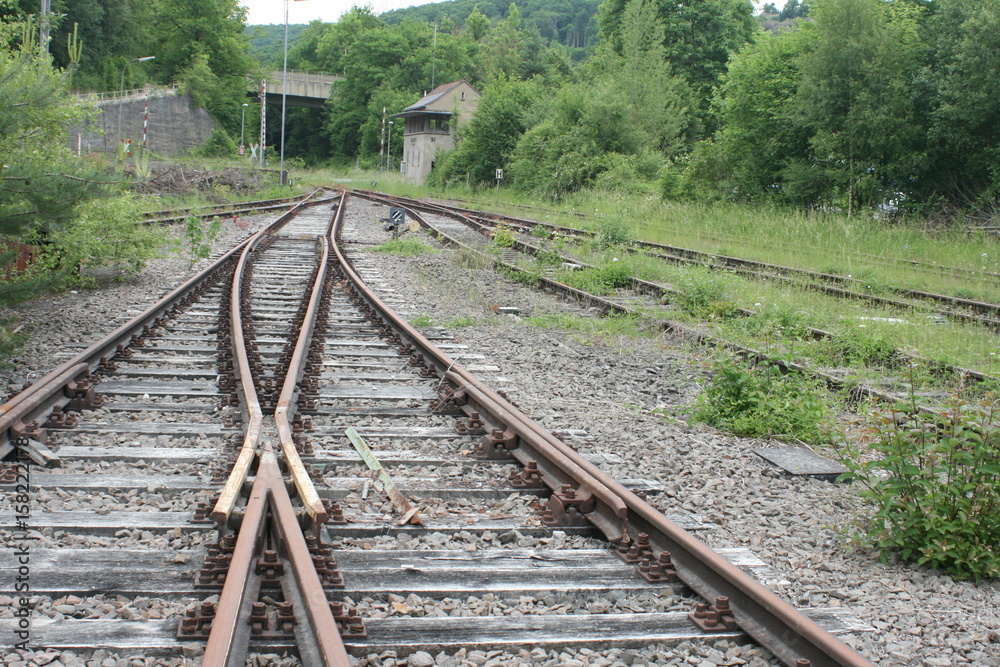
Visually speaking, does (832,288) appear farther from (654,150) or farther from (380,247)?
(654,150)

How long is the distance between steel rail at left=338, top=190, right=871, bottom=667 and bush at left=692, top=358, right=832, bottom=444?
1.89 metres

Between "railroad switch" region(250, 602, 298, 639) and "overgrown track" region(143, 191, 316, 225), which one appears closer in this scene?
"railroad switch" region(250, 602, 298, 639)

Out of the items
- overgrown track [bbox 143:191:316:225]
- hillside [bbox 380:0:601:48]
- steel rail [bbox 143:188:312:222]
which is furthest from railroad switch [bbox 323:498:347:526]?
hillside [bbox 380:0:601:48]

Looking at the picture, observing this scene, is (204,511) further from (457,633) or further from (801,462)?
(801,462)

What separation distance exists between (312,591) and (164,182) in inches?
1118

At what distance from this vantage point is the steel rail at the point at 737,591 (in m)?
2.84

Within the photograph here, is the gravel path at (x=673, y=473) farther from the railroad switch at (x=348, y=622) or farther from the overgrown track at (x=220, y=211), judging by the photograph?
the overgrown track at (x=220, y=211)

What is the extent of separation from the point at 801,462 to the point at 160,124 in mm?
63955

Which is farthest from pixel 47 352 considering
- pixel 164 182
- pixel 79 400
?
pixel 164 182

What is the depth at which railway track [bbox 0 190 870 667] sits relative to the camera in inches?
117

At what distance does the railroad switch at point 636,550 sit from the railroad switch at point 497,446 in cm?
138

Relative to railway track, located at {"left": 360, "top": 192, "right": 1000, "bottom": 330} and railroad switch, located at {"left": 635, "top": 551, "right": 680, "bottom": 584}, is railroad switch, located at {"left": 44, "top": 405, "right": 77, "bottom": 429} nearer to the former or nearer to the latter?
railroad switch, located at {"left": 635, "top": 551, "right": 680, "bottom": 584}

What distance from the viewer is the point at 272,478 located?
4.02 meters

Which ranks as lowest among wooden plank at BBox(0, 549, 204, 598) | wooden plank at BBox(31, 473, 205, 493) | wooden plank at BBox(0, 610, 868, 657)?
wooden plank at BBox(0, 610, 868, 657)
